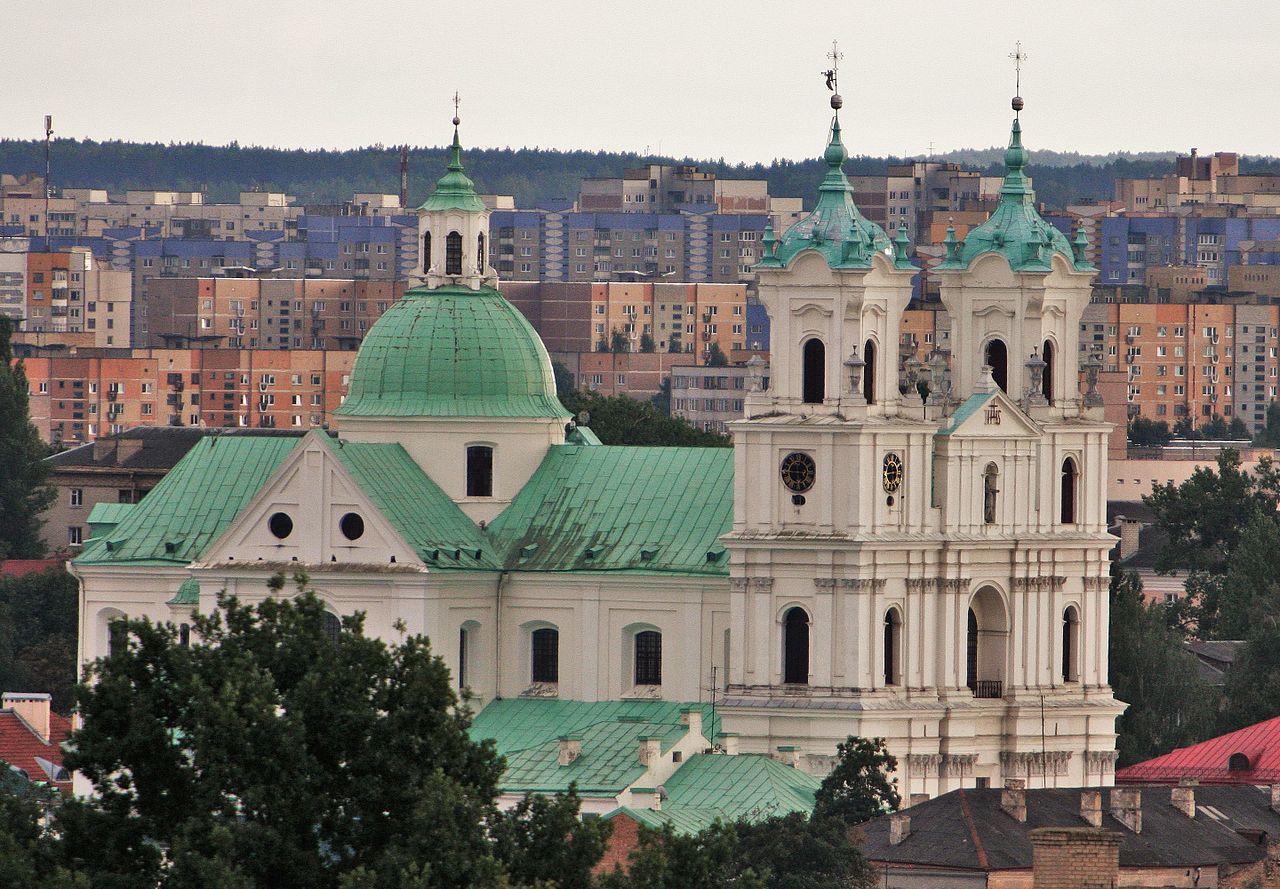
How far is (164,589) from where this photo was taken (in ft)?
328

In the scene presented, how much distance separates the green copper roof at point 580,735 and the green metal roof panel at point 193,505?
25.9 ft

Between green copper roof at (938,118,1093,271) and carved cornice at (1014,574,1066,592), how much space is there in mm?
6574

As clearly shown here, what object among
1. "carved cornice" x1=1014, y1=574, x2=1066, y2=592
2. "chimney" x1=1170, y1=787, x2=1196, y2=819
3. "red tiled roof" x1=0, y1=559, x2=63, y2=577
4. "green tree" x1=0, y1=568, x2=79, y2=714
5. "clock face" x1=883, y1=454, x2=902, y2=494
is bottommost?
"chimney" x1=1170, y1=787, x2=1196, y2=819

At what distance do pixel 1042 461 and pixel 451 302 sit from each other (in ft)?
43.9

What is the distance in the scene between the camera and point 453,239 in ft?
336

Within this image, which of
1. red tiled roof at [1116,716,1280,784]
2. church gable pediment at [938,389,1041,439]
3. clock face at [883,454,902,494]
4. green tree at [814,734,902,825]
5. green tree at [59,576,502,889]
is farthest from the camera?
red tiled roof at [1116,716,1280,784]

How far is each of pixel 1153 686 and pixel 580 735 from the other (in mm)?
22721

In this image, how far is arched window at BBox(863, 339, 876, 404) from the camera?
3725 inches

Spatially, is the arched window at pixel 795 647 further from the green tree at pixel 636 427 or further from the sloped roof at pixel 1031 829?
the green tree at pixel 636 427

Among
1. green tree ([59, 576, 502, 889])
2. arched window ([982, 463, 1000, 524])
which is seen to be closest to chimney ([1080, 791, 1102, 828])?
arched window ([982, 463, 1000, 524])

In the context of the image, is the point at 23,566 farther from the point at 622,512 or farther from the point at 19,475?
the point at 622,512

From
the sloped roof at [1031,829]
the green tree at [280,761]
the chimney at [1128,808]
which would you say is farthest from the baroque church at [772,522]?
the green tree at [280,761]

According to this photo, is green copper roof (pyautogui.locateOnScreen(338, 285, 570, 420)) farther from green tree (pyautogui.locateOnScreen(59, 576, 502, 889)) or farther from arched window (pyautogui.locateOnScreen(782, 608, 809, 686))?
green tree (pyautogui.locateOnScreen(59, 576, 502, 889))

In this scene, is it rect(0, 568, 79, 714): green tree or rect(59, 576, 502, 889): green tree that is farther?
rect(0, 568, 79, 714): green tree
